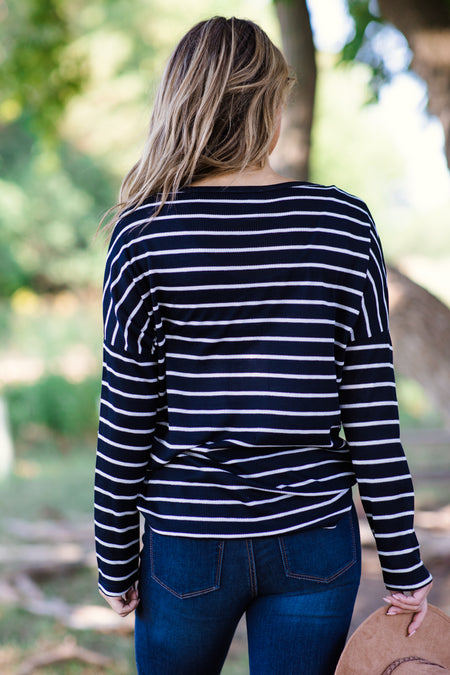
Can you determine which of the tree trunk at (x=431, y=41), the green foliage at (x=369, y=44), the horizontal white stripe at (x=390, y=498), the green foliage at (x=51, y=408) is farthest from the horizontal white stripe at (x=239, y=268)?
the green foliage at (x=51, y=408)

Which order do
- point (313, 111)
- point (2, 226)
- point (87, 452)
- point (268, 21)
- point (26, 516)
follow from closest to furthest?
1. point (313, 111)
2. point (26, 516)
3. point (87, 452)
4. point (268, 21)
5. point (2, 226)

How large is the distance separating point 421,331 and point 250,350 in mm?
1785

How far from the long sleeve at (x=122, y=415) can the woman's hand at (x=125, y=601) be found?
0.05 ft

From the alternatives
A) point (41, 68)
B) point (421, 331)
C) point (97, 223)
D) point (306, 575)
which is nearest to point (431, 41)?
point (421, 331)

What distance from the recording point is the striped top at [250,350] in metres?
1.08

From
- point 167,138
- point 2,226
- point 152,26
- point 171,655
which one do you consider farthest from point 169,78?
point 2,226

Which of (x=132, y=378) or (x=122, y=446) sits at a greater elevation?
(x=132, y=378)

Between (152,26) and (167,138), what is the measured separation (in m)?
13.5

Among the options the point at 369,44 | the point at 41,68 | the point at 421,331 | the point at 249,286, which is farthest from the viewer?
the point at 41,68

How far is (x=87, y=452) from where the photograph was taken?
7.90m

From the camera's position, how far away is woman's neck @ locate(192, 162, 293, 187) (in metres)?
1.12

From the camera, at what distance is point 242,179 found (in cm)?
112

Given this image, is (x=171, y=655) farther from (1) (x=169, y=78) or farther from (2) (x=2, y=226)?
(2) (x=2, y=226)

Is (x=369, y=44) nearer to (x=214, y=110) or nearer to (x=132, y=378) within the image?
(x=214, y=110)
